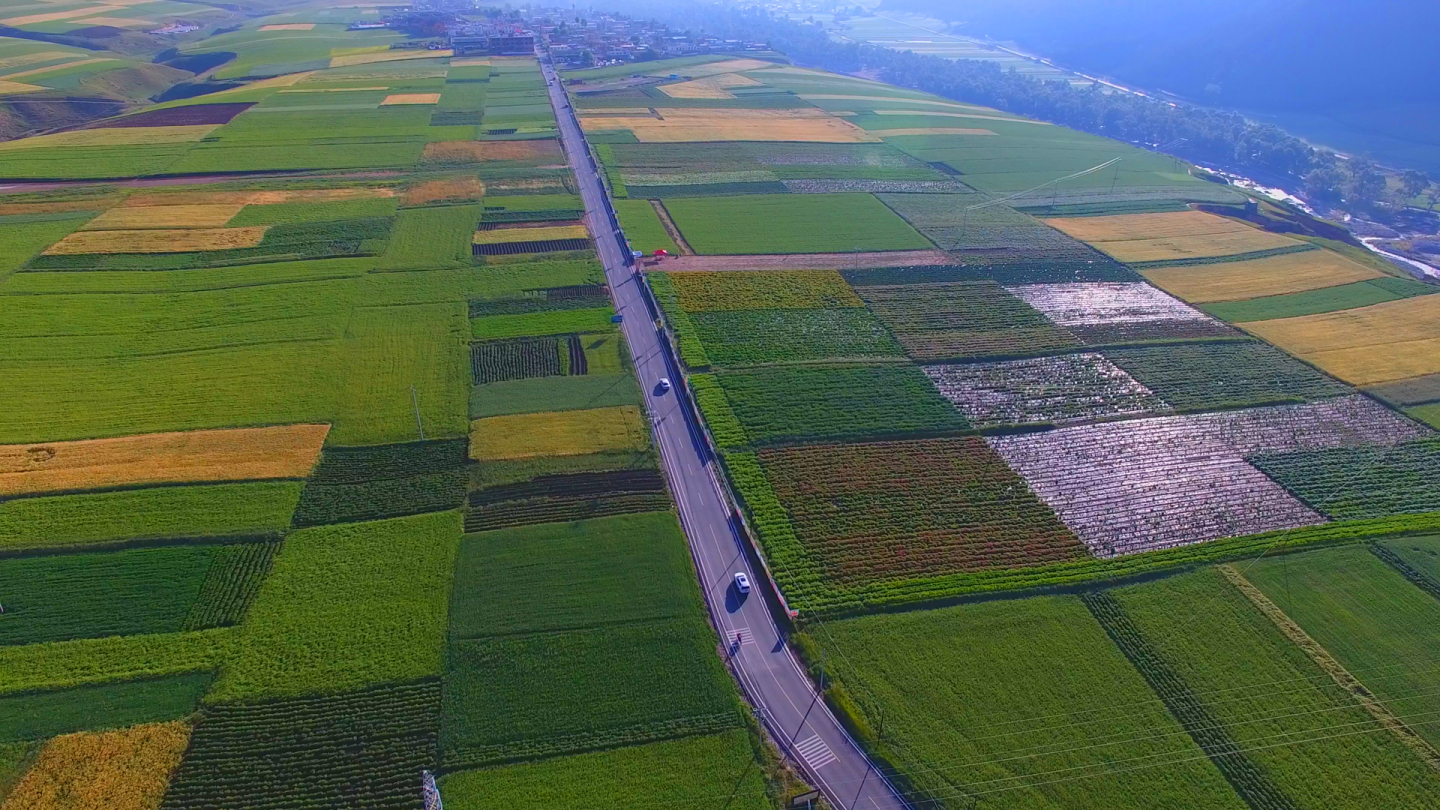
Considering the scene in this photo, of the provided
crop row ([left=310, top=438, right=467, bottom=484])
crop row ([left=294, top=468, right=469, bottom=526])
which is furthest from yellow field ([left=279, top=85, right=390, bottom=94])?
crop row ([left=294, top=468, right=469, bottom=526])

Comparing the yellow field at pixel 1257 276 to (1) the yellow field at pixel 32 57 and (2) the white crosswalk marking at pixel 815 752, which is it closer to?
(2) the white crosswalk marking at pixel 815 752

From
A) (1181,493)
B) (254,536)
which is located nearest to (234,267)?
(254,536)

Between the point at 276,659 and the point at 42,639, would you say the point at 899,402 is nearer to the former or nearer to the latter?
the point at 276,659

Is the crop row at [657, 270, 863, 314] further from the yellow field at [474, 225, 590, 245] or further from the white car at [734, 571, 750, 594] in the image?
the white car at [734, 571, 750, 594]

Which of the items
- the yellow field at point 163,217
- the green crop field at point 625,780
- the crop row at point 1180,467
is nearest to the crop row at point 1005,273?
the crop row at point 1180,467

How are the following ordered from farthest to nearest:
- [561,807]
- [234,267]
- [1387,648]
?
1. [234,267]
2. [1387,648]
3. [561,807]
